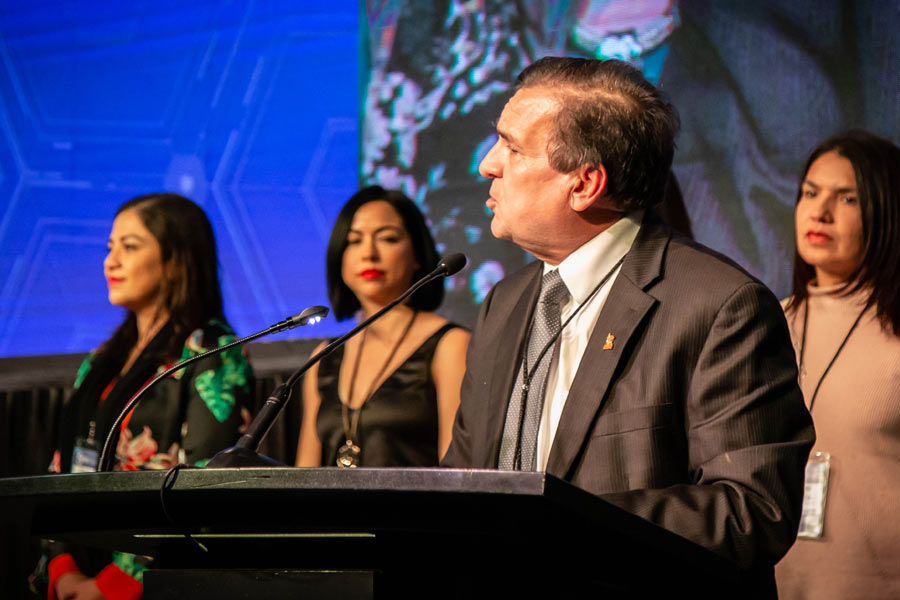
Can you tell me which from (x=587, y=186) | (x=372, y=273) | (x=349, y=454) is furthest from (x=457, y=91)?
(x=587, y=186)

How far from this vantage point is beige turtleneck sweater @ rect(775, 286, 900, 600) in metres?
2.71

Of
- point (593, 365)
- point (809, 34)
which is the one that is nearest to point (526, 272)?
point (593, 365)

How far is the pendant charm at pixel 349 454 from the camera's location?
3.02 m

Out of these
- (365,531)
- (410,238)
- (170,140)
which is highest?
(170,140)

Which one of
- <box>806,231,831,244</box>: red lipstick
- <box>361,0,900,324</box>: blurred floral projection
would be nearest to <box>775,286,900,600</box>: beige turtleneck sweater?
<box>806,231,831,244</box>: red lipstick

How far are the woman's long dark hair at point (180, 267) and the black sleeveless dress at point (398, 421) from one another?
0.48m

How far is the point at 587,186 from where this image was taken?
2.01m

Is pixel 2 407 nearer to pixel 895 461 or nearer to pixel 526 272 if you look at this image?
pixel 526 272

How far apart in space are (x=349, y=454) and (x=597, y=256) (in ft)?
4.23

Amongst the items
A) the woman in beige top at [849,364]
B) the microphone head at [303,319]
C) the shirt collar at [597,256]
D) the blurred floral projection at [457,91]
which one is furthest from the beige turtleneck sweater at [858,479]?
the microphone head at [303,319]

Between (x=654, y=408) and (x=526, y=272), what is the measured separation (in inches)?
25.4

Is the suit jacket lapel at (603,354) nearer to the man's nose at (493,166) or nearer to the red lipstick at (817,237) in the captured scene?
the man's nose at (493,166)

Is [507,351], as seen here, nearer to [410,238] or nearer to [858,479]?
[858,479]

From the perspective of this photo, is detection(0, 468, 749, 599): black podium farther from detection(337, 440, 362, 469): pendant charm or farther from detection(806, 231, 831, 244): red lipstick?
detection(806, 231, 831, 244): red lipstick
